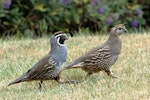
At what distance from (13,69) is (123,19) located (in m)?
5.48

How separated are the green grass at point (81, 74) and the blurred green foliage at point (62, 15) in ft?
5.01

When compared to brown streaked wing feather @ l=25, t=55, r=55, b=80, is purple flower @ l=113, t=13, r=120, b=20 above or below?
below

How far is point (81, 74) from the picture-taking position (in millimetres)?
8742

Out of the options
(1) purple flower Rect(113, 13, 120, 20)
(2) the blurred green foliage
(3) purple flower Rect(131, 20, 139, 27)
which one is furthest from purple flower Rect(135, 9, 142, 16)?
(1) purple flower Rect(113, 13, 120, 20)

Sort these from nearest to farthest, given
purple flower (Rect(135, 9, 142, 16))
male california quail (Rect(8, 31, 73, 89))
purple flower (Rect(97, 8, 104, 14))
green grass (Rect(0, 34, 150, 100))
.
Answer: green grass (Rect(0, 34, 150, 100)), male california quail (Rect(8, 31, 73, 89)), purple flower (Rect(97, 8, 104, 14)), purple flower (Rect(135, 9, 142, 16))

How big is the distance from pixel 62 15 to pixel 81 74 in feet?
15.8

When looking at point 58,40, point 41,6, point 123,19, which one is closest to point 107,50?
point 58,40

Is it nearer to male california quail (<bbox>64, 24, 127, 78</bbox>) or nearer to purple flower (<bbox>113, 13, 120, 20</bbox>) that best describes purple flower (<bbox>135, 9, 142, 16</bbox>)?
purple flower (<bbox>113, 13, 120, 20</bbox>)

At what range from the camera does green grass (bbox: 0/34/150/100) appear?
7.44 metres

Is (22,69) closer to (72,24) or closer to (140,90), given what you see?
(140,90)

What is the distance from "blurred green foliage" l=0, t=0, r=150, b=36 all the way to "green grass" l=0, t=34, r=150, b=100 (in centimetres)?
153

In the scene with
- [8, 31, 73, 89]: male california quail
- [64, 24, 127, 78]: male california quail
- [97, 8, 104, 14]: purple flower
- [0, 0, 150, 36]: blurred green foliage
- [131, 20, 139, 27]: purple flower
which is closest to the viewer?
[8, 31, 73, 89]: male california quail

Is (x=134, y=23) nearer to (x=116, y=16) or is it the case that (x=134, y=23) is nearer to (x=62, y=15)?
(x=116, y=16)

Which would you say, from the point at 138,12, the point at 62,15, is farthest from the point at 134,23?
the point at 62,15
